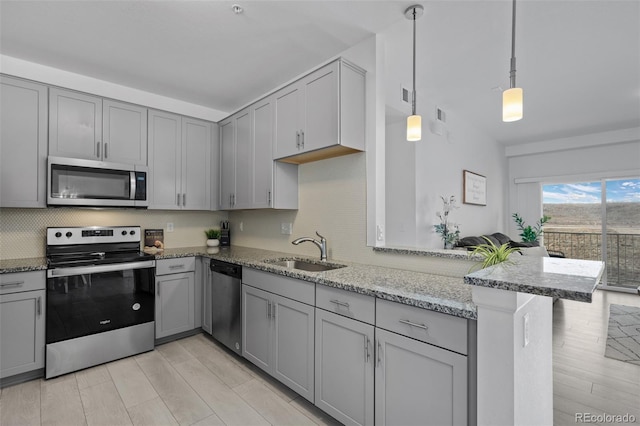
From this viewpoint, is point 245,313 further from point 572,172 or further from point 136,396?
point 572,172

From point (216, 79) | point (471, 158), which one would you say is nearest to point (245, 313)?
point (216, 79)

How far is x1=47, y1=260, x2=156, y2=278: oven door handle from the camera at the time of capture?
2406 mm

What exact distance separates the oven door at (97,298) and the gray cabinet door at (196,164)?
3.21 ft

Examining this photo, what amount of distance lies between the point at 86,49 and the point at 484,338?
11.5 ft

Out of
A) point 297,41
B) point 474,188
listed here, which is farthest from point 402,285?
point 474,188

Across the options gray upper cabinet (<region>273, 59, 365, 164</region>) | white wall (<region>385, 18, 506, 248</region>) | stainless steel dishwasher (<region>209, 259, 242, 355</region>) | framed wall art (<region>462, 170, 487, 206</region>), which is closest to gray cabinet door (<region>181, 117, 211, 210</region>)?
stainless steel dishwasher (<region>209, 259, 242, 355</region>)

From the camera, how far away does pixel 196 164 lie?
3627 mm

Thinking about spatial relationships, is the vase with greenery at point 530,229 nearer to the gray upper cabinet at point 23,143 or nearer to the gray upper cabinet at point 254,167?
the gray upper cabinet at point 254,167

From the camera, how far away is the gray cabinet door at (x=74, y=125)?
8.82 ft

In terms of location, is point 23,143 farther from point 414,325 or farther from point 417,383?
point 417,383

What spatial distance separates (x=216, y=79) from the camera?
3.19 metres

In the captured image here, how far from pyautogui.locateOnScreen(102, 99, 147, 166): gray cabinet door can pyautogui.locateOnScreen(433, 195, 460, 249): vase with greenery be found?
142 inches

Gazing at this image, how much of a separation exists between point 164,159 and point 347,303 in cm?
268

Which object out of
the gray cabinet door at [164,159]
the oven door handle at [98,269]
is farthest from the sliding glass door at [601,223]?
the oven door handle at [98,269]
